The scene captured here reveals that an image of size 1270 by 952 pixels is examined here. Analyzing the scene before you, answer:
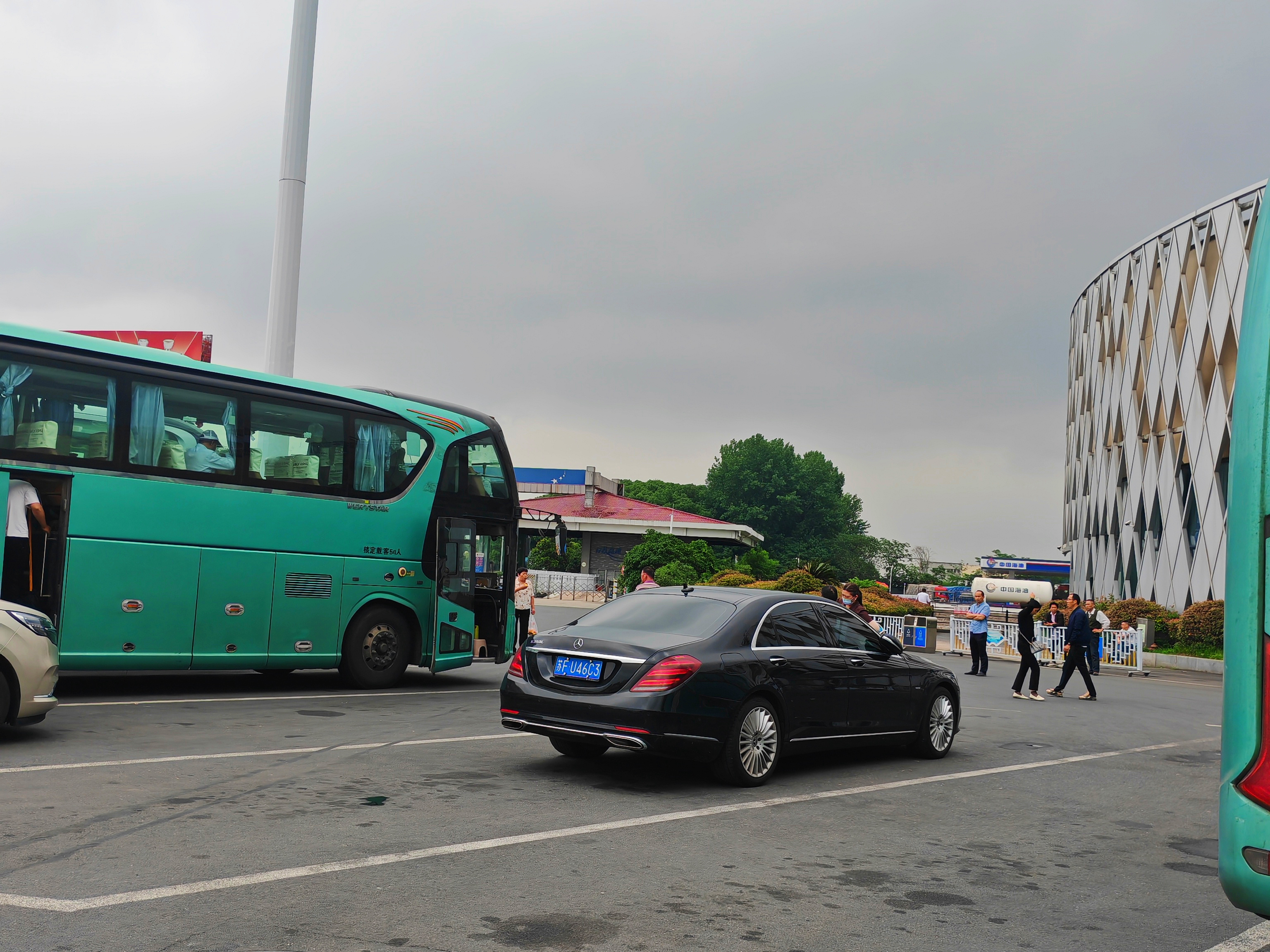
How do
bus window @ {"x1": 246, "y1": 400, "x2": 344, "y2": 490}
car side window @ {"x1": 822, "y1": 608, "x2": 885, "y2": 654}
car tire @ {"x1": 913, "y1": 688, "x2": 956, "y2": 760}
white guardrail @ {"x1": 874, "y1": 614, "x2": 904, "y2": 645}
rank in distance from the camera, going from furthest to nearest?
white guardrail @ {"x1": 874, "y1": 614, "x2": 904, "y2": 645} < bus window @ {"x1": 246, "y1": 400, "x2": 344, "y2": 490} < car tire @ {"x1": 913, "y1": 688, "x2": 956, "y2": 760} < car side window @ {"x1": 822, "y1": 608, "x2": 885, "y2": 654}

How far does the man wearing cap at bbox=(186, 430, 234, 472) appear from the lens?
41.4 feet

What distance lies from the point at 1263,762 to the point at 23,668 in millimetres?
8327

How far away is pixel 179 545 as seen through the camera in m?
12.5

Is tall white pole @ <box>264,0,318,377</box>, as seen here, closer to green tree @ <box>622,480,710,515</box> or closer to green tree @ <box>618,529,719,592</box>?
green tree @ <box>618,529,719,592</box>

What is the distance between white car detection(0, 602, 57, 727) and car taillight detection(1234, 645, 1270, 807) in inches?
324

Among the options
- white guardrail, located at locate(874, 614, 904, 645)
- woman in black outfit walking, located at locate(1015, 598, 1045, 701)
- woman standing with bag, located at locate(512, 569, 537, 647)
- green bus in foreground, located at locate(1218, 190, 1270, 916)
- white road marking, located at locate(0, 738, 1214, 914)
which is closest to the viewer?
green bus in foreground, located at locate(1218, 190, 1270, 916)

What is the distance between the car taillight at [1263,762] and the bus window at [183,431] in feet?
36.9

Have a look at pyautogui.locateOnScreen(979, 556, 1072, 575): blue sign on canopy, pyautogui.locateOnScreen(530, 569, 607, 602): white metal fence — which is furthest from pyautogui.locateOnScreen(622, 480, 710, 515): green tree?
pyautogui.locateOnScreen(530, 569, 607, 602): white metal fence

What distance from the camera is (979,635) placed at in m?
23.2

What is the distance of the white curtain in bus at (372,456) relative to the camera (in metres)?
14.2

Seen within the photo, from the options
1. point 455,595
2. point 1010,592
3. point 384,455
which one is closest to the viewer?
point 384,455

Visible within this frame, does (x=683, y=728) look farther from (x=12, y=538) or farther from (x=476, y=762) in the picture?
(x=12, y=538)

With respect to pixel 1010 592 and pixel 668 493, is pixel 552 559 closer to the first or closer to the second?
pixel 1010 592

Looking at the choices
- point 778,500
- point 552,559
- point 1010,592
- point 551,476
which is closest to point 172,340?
point 552,559
